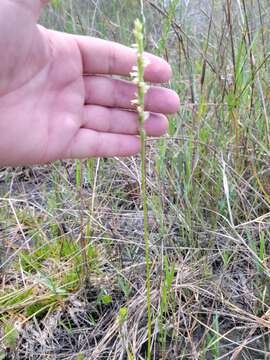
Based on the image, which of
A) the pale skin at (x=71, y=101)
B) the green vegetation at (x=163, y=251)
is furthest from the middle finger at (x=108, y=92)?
the green vegetation at (x=163, y=251)

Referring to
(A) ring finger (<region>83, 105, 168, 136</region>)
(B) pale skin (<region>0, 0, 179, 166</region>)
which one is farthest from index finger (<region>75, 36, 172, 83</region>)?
(A) ring finger (<region>83, 105, 168, 136</region>)

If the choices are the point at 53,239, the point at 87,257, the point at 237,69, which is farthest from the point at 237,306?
the point at 237,69

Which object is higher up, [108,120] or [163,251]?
[108,120]

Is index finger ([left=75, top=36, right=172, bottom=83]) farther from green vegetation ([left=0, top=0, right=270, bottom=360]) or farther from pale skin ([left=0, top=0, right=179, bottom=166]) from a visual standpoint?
green vegetation ([left=0, top=0, right=270, bottom=360])

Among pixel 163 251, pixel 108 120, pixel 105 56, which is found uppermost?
pixel 105 56

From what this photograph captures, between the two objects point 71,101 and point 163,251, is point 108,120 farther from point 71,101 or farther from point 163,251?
point 163,251

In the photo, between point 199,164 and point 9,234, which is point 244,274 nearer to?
point 199,164

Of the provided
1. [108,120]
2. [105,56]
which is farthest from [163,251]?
[105,56]
